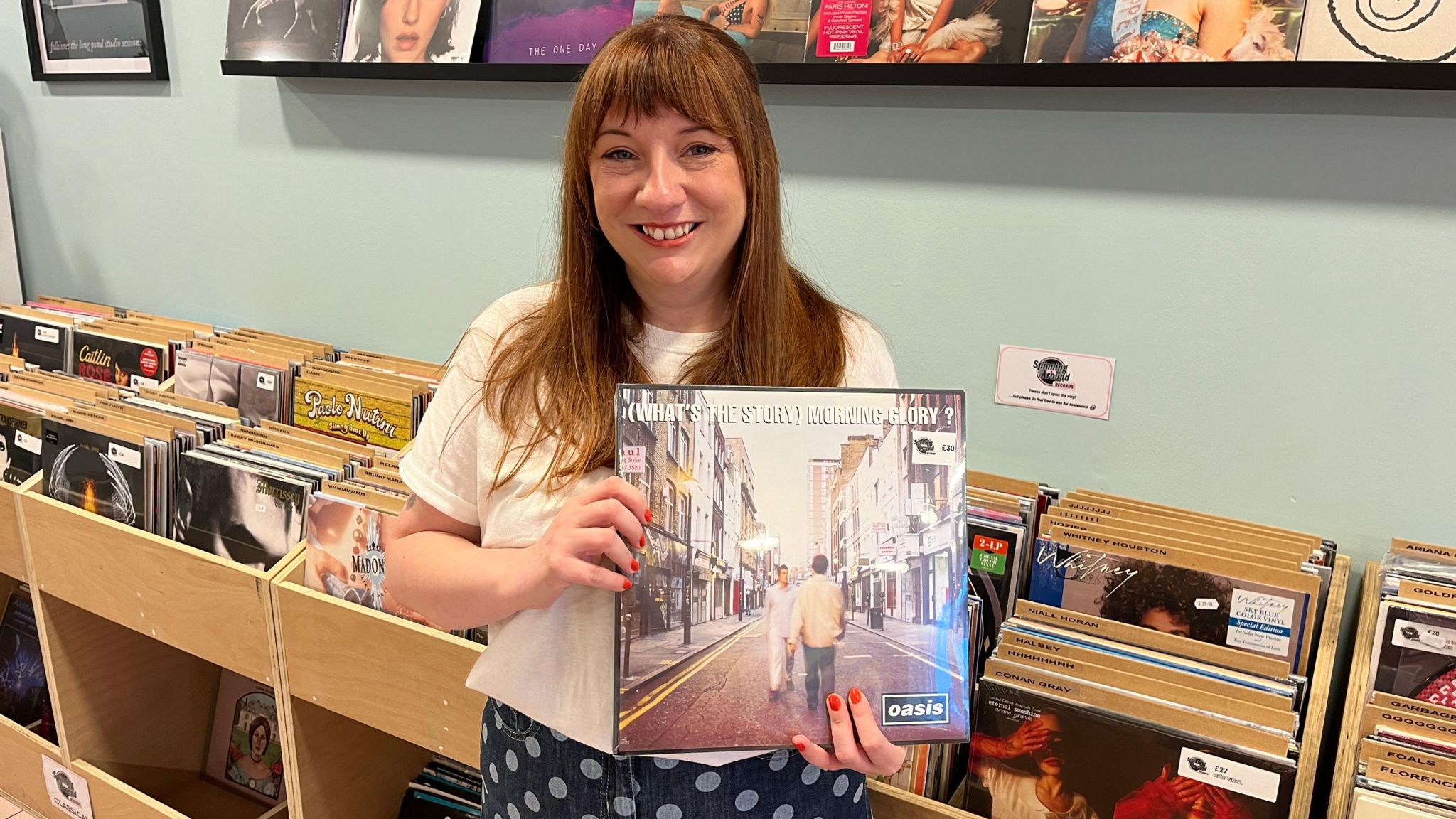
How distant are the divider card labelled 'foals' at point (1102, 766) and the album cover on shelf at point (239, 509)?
1178mm

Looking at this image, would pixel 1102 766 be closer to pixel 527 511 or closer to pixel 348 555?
pixel 527 511

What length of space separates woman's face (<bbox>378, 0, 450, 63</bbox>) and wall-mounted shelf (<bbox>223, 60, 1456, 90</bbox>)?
4.1 inches

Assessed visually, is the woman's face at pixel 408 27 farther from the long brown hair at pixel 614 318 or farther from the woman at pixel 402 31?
the long brown hair at pixel 614 318

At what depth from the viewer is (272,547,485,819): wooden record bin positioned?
1471 mm

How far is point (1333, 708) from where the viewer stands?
53.6 inches

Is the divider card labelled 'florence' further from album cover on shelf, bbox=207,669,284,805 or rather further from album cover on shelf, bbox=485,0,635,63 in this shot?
Result: album cover on shelf, bbox=207,669,284,805

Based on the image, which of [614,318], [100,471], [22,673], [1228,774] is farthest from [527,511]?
[22,673]

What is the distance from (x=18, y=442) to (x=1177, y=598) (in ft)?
7.04

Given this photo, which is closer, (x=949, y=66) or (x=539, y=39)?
(x=949, y=66)

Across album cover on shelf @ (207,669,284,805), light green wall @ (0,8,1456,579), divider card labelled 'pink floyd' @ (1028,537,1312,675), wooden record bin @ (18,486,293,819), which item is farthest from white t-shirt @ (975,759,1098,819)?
album cover on shelf @ (207,669,284,805)

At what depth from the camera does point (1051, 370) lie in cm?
150

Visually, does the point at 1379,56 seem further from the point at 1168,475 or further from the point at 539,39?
the point at 539,39

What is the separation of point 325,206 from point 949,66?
1472 millimetres

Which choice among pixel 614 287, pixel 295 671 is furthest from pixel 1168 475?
pixel 295 671
